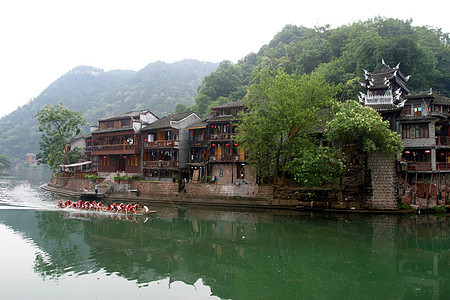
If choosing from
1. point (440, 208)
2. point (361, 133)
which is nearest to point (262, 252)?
point (361, 133)

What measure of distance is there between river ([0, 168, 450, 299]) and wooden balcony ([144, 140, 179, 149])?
37.8ft

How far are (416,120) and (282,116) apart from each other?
11497 millimetres

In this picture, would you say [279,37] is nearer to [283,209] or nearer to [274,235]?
[283,209]

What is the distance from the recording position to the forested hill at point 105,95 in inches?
4122

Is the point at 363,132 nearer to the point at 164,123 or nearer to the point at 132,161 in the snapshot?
the point at 164,123

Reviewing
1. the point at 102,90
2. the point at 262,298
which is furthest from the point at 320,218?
the point at 102,90

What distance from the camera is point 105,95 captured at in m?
131

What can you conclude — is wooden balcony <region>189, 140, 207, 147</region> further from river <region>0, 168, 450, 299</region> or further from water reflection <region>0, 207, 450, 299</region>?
water reflection <region>0, 207, 450, 299</region>

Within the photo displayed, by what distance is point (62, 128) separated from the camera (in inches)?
1861

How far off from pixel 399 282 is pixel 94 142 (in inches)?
1591

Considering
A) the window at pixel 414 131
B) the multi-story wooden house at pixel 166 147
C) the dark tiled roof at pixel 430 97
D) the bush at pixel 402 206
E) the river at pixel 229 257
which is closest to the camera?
the river at pixel 229 257

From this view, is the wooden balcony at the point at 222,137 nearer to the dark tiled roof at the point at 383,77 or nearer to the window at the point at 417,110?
the dark tiled roof at the point at 383,77

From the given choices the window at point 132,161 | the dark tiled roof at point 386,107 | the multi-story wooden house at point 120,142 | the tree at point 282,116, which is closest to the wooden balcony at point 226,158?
the tree at point 282,116

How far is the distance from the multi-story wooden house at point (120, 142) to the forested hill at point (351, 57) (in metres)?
14.4
